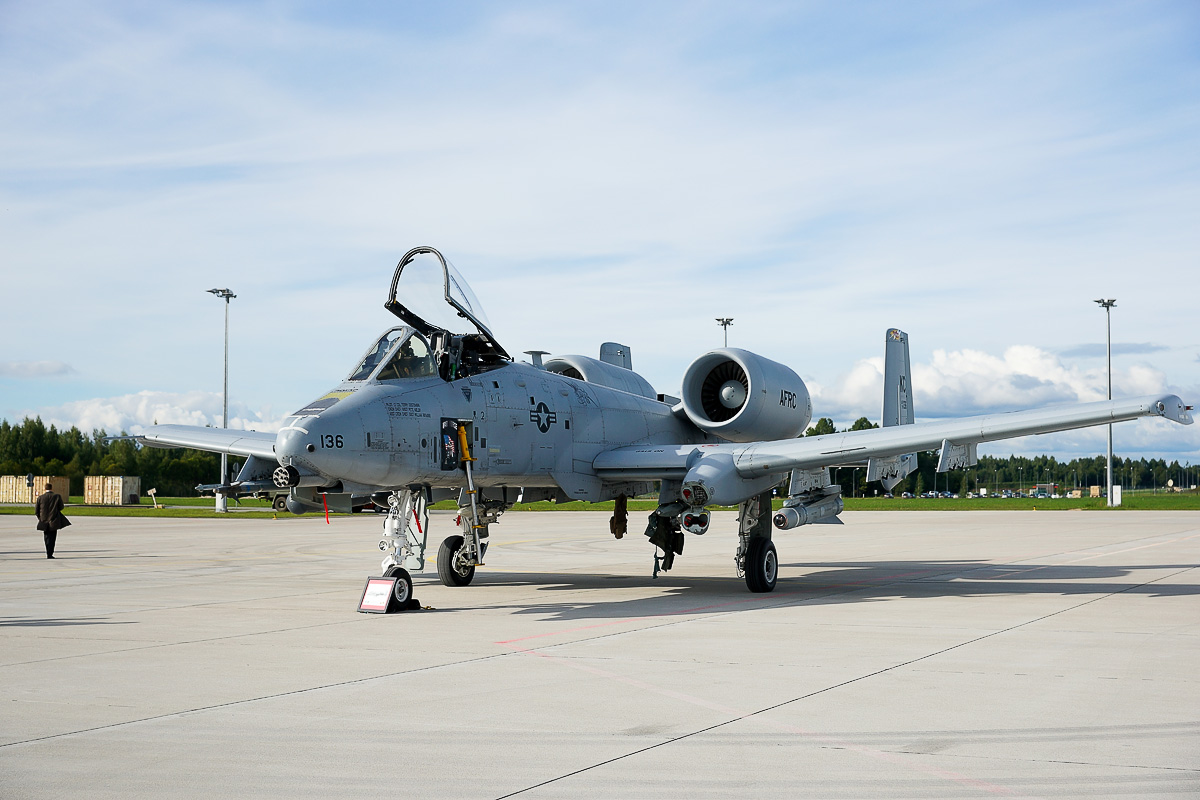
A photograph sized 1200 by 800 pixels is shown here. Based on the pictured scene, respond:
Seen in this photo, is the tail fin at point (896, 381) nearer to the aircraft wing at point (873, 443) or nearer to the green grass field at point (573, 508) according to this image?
the aircraft wing at point (873, 443)

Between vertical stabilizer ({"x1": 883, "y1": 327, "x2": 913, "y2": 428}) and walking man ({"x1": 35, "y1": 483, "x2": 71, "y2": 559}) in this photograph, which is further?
walking man ({"x1": 35, "y1": 483, "x2": 71, "y2": 559})

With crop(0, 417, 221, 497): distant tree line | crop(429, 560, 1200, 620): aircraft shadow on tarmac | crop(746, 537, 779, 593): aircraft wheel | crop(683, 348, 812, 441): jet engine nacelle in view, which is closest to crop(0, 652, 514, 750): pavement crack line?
crop(429, 560, 1200, 620): aircraft shadow on tarmac

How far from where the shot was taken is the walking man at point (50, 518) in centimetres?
2300

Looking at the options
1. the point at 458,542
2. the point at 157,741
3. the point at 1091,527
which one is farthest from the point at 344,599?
the point at 1091,527

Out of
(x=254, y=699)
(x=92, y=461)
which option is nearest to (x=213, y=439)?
(x=254, y=699)

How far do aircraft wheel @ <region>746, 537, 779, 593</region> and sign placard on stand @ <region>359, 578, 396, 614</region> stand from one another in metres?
5.26

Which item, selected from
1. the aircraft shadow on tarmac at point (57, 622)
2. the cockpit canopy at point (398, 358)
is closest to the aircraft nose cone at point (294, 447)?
the cockpit canopy at point (398, 358)

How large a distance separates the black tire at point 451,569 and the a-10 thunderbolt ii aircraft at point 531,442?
0.02 m

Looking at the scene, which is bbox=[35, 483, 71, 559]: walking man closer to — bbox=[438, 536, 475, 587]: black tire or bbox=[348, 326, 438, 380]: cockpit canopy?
bbox=[438, 536, 475, 587]: black tire

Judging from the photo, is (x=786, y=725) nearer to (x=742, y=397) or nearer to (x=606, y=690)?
(x=606, y=690)

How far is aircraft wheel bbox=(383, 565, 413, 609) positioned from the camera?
41.1ft

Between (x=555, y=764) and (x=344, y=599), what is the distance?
9424mm

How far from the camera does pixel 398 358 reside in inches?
514

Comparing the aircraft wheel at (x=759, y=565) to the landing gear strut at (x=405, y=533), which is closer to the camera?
the landing gear strut at (x=405, y=533)
